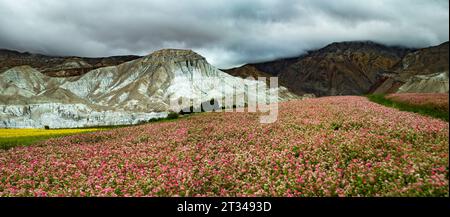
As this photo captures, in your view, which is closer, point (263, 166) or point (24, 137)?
point (263, 166)

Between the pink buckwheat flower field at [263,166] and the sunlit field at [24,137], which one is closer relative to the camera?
the pink buckwheat flower field at [263,166]

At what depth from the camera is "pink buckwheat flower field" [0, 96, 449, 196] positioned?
8672 mm

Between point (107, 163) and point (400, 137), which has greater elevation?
point (400, 137)

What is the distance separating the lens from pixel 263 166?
36.9ft

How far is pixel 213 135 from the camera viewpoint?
61.8 ft

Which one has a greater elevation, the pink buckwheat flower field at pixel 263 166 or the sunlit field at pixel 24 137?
the pink buckwheat flower field at pixel 263 166

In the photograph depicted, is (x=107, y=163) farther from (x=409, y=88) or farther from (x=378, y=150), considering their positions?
(x=409, y=88)

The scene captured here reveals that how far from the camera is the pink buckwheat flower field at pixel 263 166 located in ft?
28.5

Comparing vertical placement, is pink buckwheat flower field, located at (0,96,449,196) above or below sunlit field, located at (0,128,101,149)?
above

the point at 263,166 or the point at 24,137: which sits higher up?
the point at 263,166
